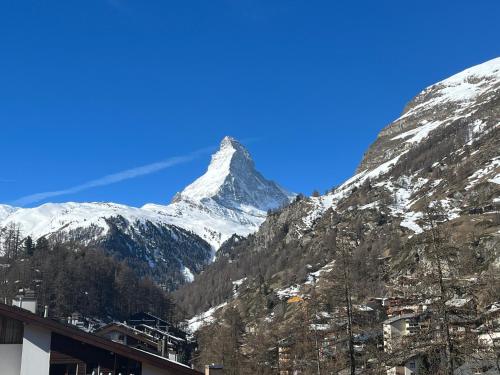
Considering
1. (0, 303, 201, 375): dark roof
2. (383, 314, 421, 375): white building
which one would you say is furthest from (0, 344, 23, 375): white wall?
(383, 314, 421, 375): white building

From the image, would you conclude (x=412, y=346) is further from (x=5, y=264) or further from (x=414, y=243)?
(x=5, y=264)

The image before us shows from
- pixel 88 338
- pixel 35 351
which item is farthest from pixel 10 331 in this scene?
pixel 88 338

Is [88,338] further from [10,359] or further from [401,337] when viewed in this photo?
[401,337]

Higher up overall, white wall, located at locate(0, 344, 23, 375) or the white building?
the white building

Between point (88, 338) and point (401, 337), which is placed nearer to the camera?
point (401, 337)

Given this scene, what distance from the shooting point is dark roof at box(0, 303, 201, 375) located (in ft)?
81.1

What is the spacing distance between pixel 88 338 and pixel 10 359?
329 cm

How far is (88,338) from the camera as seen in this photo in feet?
85.4

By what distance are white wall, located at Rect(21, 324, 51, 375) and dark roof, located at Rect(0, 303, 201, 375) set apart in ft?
1.36

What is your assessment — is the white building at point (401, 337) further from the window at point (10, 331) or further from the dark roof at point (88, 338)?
the window at point (10, 331)

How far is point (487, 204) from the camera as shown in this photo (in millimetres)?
178750

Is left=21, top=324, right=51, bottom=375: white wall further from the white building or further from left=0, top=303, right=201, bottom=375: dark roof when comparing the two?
the white building

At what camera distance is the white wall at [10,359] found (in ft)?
80.6

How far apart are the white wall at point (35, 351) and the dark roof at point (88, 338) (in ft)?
1.36
